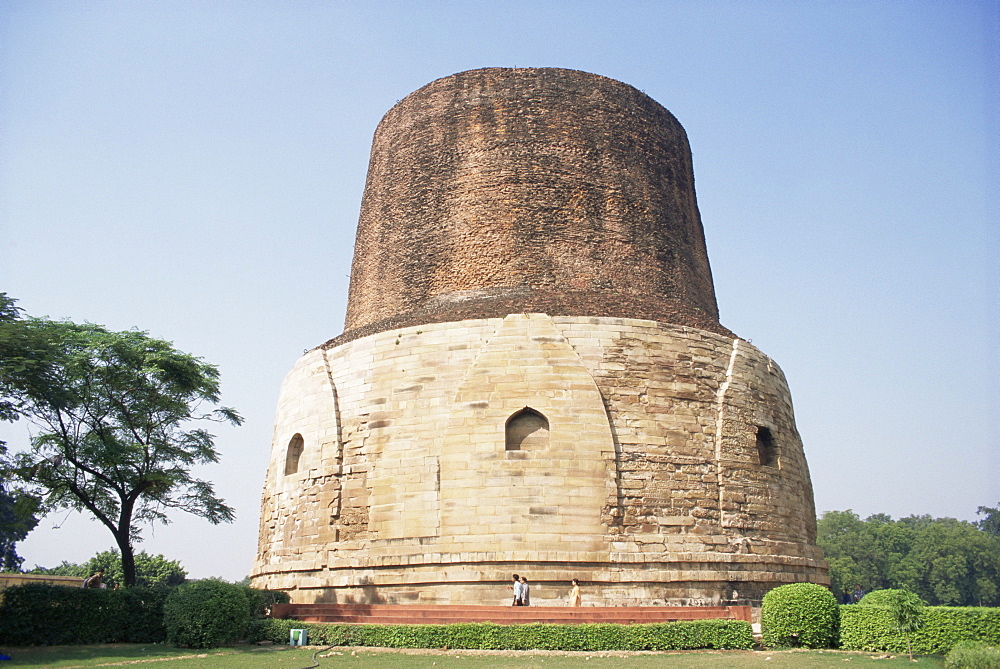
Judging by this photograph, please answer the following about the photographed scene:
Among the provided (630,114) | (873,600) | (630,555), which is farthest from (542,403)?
(630,114)

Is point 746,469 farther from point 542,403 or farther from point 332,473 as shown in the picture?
point 332,473

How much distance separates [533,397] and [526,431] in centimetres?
65

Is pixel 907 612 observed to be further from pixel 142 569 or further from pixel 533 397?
pixel 142 569

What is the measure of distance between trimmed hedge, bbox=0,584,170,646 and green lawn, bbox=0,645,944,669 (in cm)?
58

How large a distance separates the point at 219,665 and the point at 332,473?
5985 mm

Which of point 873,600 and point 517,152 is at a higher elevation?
point 517,152

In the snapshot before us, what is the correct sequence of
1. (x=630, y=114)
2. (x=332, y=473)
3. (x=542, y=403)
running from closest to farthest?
(x=542, y=403) < (x=332, y=473) < (x=630, y=114)

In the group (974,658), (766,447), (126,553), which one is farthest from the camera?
(126,553)

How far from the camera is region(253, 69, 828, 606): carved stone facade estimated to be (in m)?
14.3

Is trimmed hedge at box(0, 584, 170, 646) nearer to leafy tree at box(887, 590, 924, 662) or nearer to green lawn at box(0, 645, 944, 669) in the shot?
green lawn at box(0, 645, 944, 669)

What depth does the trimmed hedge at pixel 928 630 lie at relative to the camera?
11.0 meters

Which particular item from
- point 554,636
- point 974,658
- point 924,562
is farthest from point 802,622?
point 924,562

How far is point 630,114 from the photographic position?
20234mm

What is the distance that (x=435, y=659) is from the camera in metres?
10.6
